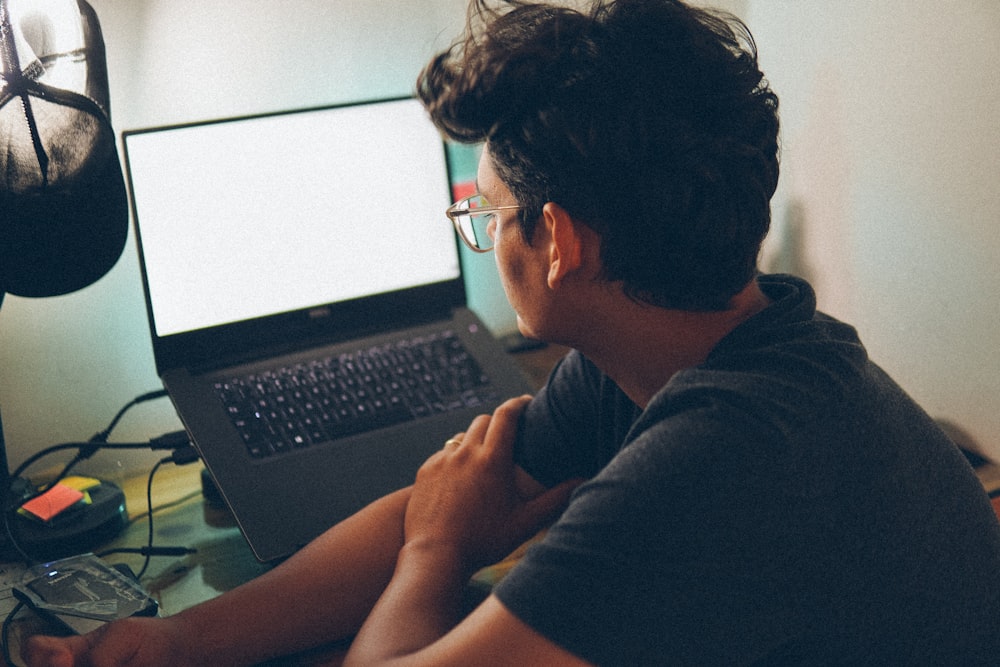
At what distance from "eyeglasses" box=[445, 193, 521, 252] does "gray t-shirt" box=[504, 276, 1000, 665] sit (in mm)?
250

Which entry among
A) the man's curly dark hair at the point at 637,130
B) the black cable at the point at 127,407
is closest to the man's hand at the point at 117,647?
the black cable at the point at 127,407

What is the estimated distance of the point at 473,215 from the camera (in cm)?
91

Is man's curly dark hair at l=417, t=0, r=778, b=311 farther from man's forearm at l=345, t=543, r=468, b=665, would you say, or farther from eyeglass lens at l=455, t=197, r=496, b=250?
man's forearm at l=345, t=543, r=468, b=665

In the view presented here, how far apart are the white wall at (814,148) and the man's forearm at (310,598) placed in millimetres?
452

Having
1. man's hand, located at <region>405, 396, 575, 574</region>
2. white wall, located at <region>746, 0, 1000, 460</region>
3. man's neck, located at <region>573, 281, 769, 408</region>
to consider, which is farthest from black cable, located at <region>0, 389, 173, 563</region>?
white wall, located at <region>746, 0, 1000, 460</region>

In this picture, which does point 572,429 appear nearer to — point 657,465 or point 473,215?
point 473,215

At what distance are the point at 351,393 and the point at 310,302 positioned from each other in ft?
0.56

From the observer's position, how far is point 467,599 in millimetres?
899

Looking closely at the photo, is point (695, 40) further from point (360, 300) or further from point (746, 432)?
point (360, 300)

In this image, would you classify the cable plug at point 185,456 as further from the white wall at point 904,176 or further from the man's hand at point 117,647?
the white wall at point 904,176

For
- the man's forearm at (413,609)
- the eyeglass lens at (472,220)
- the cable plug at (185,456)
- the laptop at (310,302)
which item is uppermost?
the eyeglass lens at (472,220)

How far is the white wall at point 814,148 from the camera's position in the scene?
1057 mm

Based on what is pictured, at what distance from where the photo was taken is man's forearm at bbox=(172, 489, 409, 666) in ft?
2.71

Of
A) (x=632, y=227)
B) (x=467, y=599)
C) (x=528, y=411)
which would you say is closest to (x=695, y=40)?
(x=632, y=227)
